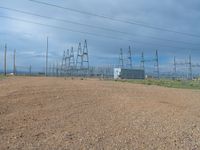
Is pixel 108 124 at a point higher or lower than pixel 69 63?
lower

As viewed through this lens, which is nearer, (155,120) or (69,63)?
(155,120)

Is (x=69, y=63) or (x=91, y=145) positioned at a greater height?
(x=69, y=63)

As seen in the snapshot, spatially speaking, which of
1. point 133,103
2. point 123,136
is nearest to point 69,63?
point 133,103

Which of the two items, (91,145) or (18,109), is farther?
(18,109)

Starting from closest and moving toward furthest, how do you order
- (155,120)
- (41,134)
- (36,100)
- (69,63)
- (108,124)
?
(41,134)
(108,124)
(155,120)
(36,100)
(69,63)

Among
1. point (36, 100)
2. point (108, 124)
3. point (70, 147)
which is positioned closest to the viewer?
point (70, 147)

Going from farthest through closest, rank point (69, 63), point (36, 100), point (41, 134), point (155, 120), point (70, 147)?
point (69, 63), point (36, 100), point (155, 120), point (41, 134), point (70, 147)

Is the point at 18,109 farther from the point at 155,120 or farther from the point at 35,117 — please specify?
the point at 155,120

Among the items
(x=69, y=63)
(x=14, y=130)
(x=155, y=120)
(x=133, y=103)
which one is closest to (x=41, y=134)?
(x=14, y=130)

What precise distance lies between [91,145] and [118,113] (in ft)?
15.3

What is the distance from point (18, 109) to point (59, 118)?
6.82 ft

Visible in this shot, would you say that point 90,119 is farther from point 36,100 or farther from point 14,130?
point 36,100

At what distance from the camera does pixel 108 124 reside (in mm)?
11484

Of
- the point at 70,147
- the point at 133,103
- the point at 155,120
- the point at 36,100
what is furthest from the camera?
the point at 133,103
